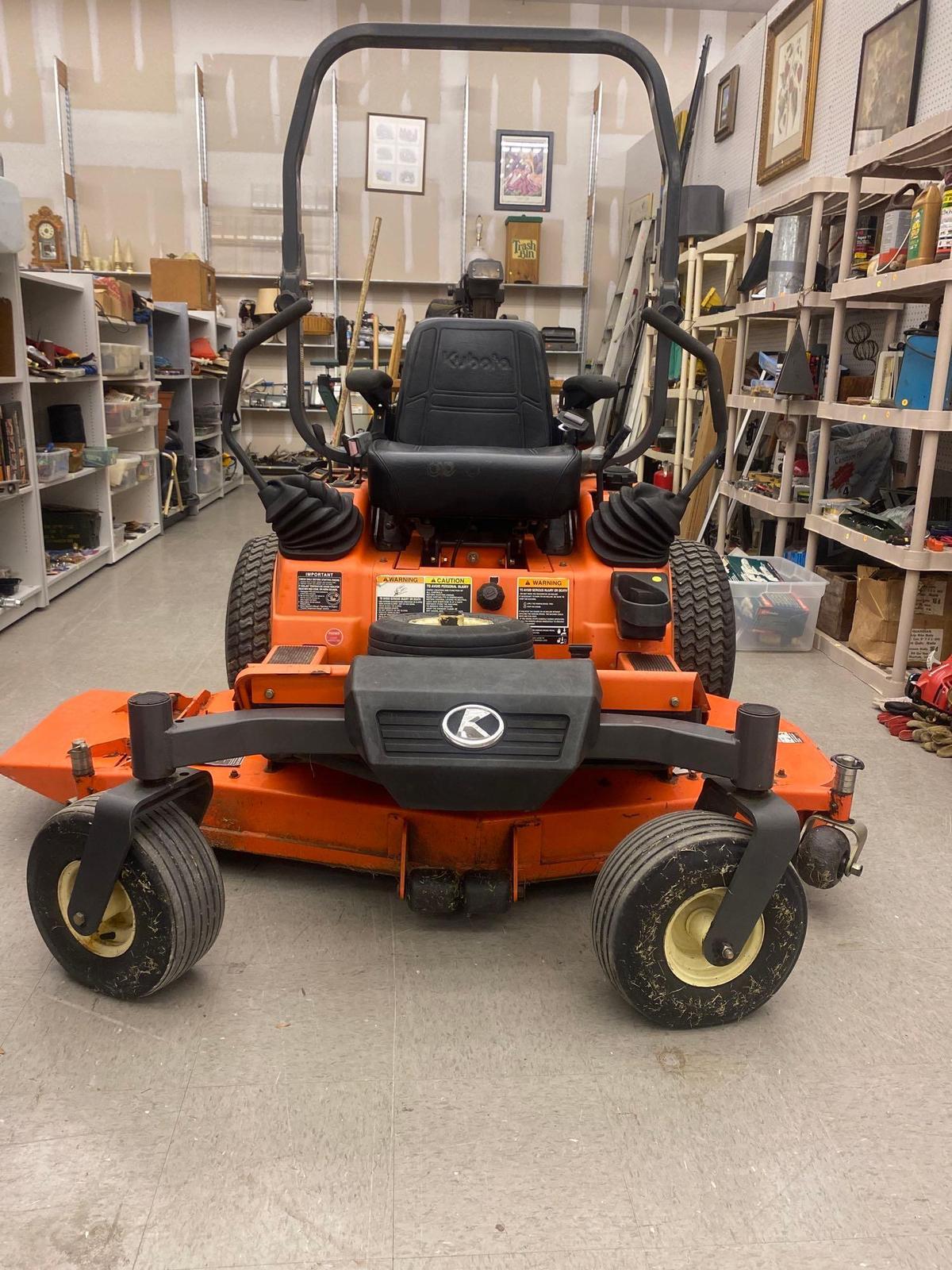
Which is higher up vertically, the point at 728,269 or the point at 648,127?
the point at 648,127

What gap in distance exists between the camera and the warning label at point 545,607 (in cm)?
229

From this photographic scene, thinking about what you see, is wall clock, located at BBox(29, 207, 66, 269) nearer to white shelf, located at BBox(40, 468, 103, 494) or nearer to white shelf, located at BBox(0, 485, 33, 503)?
white shelf, located at BBox(40, 468, 103, 494)

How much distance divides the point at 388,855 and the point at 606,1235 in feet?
2.82

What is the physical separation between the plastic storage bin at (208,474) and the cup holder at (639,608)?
20.9 ft

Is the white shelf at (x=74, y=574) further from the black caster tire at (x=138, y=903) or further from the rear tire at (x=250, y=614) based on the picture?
the black caster tire at (x=138, y=903)

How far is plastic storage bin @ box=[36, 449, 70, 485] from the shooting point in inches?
181

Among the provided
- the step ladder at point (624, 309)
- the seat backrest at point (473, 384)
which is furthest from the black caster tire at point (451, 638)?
the step ladder at point (624, 309)

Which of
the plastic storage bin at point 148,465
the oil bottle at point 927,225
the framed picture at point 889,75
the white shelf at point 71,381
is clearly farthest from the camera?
the plastic storage bin at point 148,465

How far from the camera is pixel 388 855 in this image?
197cm

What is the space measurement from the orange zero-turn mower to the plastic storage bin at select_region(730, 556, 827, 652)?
4.10ft

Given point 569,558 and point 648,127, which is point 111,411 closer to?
point 569,558

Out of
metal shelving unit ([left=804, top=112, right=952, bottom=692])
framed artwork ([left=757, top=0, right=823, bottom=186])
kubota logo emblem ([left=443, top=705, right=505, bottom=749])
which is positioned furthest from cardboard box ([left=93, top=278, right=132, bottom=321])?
kubota logo emblem ([left=443, top=705, right=505, bottom=749])

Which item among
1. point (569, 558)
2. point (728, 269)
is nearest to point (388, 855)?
point (569, 558)

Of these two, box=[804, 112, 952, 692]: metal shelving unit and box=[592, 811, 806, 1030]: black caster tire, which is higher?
box=[804, 112, 952, 692]: metal shelving unit
